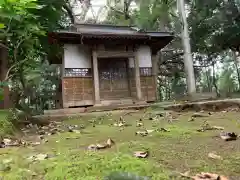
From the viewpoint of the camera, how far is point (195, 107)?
7594 mm

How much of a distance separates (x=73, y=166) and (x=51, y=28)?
18.6 ft

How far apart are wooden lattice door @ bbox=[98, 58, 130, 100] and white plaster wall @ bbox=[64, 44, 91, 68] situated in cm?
87

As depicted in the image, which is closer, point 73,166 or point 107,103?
point 73,166

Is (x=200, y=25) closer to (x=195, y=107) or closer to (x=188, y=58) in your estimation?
(x=188, y=58)

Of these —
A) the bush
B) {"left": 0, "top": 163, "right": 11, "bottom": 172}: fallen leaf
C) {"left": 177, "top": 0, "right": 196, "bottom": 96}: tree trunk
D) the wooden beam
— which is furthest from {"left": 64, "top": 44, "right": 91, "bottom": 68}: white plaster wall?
{"left": 0, "top": 163, "right": 11, "bottom": 172}: fallen leaf

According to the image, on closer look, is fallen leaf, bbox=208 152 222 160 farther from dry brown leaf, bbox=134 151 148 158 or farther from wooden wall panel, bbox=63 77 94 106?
wooden wall panel, bbox=63 77 94 106

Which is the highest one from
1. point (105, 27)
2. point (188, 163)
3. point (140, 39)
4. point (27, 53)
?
point (105, 27)

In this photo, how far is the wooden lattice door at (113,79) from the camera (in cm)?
1420

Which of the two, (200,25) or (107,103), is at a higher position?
(200,25)

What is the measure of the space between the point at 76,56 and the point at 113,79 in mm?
2195

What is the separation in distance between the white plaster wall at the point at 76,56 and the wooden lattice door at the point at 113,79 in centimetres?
87

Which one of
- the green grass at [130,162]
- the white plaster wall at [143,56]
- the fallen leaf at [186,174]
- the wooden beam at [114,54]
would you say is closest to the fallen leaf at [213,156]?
the green grass at [130,162]

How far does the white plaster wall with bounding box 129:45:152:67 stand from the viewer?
583 inches

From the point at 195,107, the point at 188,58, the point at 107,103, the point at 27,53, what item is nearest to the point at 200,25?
the point at 188,58
